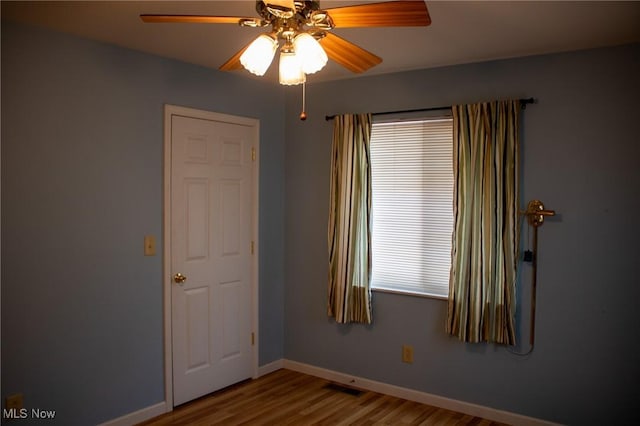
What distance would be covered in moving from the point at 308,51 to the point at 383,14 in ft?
0.99

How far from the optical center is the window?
3.58m

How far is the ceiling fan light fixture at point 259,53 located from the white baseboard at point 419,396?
107 inches

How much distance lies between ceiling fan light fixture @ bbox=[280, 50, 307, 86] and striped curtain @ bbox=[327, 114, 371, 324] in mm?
1834

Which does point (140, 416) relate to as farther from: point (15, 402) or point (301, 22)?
point (301, 22)

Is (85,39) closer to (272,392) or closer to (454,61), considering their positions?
(454,61)

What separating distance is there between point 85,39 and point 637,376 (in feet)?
12.5

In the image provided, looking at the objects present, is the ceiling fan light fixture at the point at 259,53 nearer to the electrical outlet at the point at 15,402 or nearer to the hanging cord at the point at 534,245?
the hanging cord at the point at 534,245

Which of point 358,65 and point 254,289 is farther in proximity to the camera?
point 254,289

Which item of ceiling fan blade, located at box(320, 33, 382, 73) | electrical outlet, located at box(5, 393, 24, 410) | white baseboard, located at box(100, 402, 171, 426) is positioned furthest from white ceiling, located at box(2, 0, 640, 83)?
white baseboard, located at box(100, 402, 171, 426)

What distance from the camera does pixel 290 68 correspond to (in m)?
2.01

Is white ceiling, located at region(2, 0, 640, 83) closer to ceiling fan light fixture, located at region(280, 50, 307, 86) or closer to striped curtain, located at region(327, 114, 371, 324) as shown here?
ceiling fan light fixture, located at region(280, 50, 307, 86)

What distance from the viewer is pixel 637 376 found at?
2.96 m

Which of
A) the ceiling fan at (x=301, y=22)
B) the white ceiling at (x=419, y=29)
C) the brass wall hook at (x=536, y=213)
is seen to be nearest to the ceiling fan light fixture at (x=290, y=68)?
the ceiling fan at (x=301, y=22)

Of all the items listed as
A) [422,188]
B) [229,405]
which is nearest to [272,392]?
[229,405]
